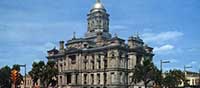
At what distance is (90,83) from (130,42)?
53.4 ft

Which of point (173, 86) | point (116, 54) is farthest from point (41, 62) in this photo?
point (173, 86)

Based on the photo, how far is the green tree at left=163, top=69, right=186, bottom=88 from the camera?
8806 centimetres

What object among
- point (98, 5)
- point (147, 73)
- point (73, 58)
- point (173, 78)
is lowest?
point (173, 78)

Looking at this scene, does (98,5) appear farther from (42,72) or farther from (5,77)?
(5,77)

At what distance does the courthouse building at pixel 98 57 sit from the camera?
91562mm

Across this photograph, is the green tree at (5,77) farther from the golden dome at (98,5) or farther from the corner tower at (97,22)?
the golden dome at (98,5)

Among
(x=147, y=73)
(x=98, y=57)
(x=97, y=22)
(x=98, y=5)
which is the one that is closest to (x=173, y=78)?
(x=147, y=73)

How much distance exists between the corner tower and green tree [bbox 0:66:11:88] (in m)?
26.1

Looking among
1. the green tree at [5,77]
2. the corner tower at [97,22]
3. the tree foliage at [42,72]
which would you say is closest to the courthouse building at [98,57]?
the corner tower at [97,22]

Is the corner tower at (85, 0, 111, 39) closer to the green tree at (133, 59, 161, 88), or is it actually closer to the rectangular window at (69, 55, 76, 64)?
the rectangular window at (69, 55, 76, 64)

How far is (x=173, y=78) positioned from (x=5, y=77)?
46.5 metres

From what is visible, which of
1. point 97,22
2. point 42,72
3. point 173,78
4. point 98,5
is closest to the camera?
point 42,72

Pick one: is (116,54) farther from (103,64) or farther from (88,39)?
(88,39)

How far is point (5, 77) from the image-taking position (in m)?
96.1
